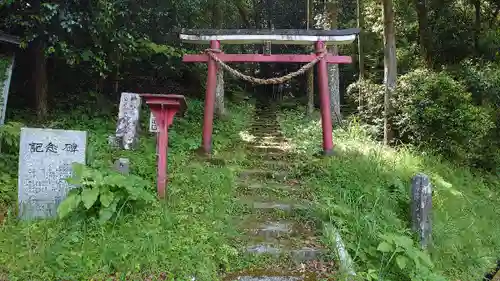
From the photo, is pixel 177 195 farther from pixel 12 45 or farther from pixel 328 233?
pixel 12 45

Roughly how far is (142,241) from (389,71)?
825 cm

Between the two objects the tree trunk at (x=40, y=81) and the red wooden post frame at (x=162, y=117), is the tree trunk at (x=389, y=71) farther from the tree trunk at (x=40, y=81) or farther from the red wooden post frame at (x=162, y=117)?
the tree trunk at (x=40, y=81)

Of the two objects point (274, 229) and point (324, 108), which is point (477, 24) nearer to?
point (324, 108)

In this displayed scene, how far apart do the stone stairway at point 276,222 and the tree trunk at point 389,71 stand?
10.7 feet

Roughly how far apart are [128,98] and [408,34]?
11.5m

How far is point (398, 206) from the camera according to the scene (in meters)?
6.07

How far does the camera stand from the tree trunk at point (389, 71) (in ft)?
33.5

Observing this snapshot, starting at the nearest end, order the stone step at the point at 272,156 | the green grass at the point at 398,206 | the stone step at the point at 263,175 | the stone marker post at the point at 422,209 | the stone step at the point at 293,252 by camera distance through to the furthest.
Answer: the stone step at the point at 293,252
the green grass at the point at 398,206
the stone marker post at the point at 422,209
the stone step at the point at 263,175
the stone step at the point at 272,156

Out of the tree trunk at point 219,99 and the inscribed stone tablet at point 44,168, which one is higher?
the tree trunk at point 219,99

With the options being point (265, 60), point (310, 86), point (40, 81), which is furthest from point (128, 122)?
point (310, 86)

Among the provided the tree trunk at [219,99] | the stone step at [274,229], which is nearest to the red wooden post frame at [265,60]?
the stone step at [274,229]

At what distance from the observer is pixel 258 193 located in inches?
265

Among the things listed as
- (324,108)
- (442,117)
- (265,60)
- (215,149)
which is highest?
(265,60)

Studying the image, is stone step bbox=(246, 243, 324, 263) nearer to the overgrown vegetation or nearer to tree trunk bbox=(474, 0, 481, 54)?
the overgrown vegetation
